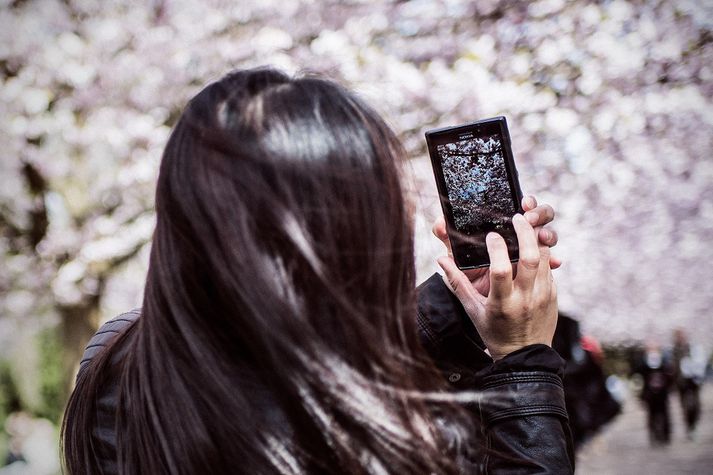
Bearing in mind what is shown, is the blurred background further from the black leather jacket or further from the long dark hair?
the long dark hair

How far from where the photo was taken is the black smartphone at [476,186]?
116 centimetres

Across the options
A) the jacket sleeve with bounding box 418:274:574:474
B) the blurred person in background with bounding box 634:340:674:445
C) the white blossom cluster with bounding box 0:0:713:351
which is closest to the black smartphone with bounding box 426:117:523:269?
the jacket sleeve with bounding box 418:274:574:474

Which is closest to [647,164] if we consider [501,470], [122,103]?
[122,103]

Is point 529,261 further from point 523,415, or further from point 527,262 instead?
point 523,415

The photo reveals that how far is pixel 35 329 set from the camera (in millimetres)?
12234

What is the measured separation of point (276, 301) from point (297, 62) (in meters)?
4.44

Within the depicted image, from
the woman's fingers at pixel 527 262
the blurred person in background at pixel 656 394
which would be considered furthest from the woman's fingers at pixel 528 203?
the blurred person in background at pixel 656 394

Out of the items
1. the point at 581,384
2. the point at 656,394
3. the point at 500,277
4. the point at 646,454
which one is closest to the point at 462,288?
the point at 500,277

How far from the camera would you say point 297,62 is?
4.97 m

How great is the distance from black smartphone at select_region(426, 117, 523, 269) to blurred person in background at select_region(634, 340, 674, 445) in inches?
360

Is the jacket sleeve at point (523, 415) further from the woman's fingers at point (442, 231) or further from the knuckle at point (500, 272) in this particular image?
the woman's fingers at point (442, 231)

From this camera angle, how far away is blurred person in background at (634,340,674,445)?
9.40 m

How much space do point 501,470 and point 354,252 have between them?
0.34m

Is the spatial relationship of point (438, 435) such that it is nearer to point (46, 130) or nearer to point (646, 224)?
point (46, 130)
